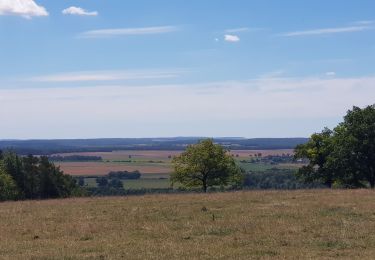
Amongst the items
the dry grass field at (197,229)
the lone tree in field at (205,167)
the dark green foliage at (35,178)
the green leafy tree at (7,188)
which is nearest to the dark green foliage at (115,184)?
the dark green foliage at (35,178)

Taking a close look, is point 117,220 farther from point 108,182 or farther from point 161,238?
point 108,182

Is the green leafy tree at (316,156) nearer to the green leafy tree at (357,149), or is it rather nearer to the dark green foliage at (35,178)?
the green leafy tree at (357,149)

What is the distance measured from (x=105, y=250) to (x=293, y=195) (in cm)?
1968

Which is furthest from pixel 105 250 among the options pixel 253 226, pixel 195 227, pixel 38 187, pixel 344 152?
pixel 38 187

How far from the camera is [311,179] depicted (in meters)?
55.4

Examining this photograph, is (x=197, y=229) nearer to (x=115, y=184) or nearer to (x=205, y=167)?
(x=205, y=167)

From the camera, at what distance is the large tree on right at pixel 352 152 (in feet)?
165

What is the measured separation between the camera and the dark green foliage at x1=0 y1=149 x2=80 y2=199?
2820 inches

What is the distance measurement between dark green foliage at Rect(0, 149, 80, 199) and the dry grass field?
133 ft

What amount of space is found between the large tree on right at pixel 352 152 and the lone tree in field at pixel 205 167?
8.59 meters

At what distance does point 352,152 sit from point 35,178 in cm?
4176

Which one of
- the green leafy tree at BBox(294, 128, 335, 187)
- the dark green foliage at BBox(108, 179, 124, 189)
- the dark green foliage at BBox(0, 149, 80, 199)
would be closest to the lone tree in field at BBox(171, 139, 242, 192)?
the green leafy tree at BBox(294, 128, 335, 187)

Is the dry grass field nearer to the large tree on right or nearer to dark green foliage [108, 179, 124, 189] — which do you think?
the large tree on right

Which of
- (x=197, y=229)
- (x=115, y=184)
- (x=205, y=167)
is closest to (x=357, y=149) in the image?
(x=205, y=167)
